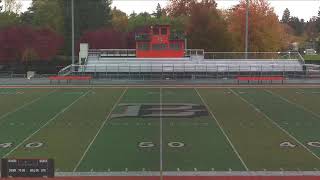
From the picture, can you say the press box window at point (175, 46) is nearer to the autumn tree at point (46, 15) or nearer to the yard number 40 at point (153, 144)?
the autumn tree at point (46, 15)

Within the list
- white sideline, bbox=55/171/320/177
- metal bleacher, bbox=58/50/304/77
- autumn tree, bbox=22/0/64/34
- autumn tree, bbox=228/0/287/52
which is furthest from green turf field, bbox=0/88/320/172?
autumn tree, bbox=22/0/64/34

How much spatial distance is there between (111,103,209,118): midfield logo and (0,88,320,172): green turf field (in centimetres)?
4

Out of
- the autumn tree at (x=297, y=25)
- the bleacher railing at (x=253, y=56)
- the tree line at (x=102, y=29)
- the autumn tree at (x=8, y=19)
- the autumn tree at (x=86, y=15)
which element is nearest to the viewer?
the bleacher railing at (x=253, y=56)

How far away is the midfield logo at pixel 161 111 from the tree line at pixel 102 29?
99.5 feet

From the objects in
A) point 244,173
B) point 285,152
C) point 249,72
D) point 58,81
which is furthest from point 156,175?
point 249,72

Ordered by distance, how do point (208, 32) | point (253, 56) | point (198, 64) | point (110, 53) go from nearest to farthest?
point (198, 64) < point (253, 56) < point (110, 53) < point (208, 32)

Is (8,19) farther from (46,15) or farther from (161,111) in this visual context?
(161,111)

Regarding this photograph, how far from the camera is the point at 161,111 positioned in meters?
23.5

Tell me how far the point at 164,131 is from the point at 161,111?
5.11m

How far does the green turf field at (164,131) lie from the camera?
13.8m

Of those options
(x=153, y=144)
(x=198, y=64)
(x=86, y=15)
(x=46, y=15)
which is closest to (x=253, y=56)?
(x=198, y=64)

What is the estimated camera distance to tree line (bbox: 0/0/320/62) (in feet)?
176

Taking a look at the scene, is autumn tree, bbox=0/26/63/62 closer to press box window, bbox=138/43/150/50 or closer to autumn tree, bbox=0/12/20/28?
press box window, bbox=138/43/150/50
